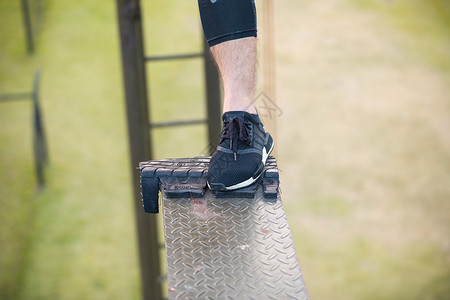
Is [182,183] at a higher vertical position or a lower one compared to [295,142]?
higher

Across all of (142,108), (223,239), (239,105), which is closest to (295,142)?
(142,108)

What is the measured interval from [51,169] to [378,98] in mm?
4966

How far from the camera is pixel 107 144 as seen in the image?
808cm

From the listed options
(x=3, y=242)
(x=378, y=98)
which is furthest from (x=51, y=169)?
(x=378, y=98)

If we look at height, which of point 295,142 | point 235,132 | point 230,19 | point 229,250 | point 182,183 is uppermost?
point 230,19

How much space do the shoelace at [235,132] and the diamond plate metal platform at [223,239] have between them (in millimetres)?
118

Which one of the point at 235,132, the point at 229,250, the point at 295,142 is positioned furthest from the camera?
the point at 295,142

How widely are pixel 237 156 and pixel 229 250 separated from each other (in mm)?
368

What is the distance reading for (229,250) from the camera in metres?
1.38

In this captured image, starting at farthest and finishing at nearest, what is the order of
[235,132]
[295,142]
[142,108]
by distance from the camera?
[295,142]
[142,108]
[235,132]

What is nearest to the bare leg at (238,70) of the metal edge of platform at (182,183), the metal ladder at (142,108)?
the metal edge of platform at (182,183)

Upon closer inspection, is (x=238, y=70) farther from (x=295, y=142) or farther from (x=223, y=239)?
(x=295, y=142)

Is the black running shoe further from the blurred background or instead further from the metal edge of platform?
the blurred background

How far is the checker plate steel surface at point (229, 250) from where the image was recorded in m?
1.24
